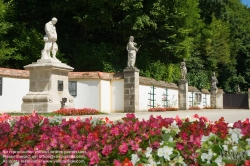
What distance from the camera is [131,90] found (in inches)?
742

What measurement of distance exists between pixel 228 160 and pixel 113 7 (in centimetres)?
2217

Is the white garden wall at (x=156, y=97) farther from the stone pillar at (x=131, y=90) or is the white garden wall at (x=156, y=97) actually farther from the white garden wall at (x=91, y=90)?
the stone pillar at (x=131, y=90)

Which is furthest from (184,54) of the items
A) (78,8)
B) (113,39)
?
(78,8)

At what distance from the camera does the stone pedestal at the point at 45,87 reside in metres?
14.5

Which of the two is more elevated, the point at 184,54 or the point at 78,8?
the point at 78,8

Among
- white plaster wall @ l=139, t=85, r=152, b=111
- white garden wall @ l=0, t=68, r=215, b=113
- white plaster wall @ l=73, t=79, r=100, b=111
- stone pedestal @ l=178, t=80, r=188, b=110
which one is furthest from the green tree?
stone pedestal @ l=178, t=80, r=188, b=110

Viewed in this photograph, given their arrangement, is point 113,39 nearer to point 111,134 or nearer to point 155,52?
point 155,52

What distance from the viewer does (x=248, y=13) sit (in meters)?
50.5

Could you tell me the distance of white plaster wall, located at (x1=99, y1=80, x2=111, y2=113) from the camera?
1888cm

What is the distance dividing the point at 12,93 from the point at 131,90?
632 cm

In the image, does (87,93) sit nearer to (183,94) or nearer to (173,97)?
(173,97)

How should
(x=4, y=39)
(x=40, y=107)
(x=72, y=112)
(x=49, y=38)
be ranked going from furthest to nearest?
(x=4, y=39) < (x=49, y=38) < (x=40, y=107) < (x=72, y=112)

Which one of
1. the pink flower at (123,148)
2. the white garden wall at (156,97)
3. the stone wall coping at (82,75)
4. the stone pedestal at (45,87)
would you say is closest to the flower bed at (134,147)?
the pink flower at (123,148)

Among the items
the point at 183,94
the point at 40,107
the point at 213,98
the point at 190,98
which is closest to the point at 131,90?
the point at 40,107
